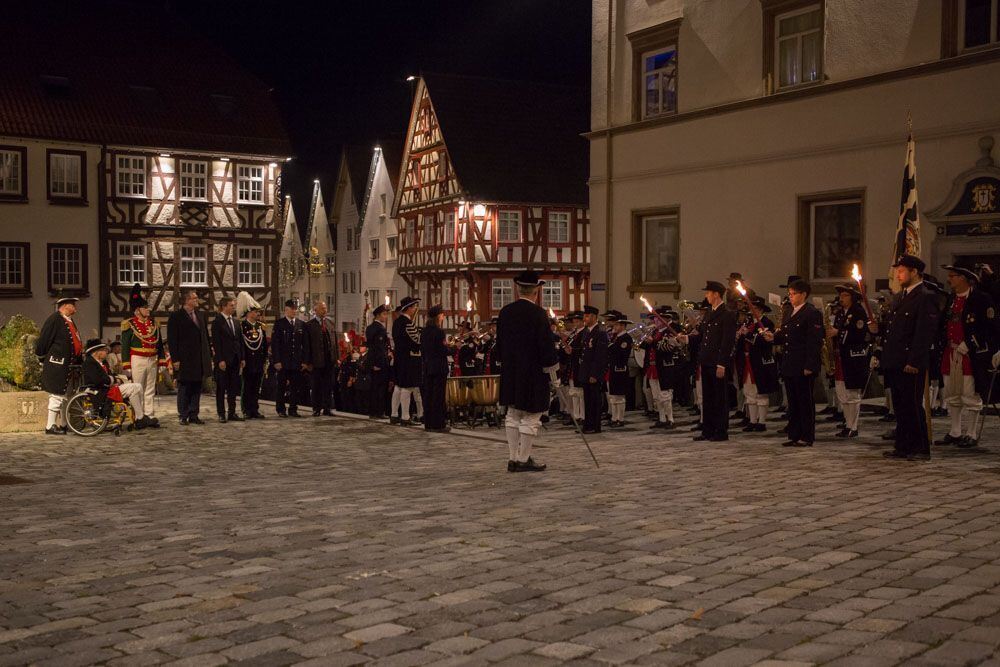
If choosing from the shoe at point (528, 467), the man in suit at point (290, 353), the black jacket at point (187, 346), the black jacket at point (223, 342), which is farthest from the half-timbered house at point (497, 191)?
the shoe at point (528, 467)

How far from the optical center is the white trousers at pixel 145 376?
17.5 m

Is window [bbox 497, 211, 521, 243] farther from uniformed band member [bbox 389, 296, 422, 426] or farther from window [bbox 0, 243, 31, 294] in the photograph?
uniformed band member [bbox 389, 296, 422, 426]

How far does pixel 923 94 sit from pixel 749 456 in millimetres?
8528

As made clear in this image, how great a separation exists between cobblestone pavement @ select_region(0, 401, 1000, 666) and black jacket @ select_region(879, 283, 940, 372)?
3.63ft

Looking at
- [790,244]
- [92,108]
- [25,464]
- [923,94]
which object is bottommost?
[25,464]

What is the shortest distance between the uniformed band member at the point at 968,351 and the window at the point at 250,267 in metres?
35.5

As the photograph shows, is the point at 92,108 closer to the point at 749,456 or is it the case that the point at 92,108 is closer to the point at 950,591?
the point at 749,456

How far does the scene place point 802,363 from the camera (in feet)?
44.4

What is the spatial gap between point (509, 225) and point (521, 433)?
1454 inches

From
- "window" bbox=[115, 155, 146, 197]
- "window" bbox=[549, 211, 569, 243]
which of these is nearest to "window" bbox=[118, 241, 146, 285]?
"window" bbox=[115, 155, 146, 197]

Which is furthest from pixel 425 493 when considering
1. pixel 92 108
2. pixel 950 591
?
pixel 92 108

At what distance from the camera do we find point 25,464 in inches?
512

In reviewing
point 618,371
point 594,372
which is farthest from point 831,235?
point 594,372

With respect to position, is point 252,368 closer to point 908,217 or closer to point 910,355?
point 908,217
